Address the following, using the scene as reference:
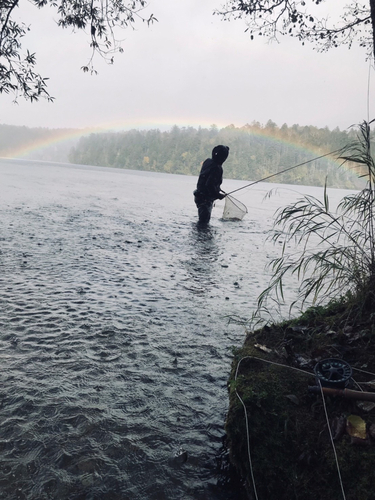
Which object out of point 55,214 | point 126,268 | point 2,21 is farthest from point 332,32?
point 55,214

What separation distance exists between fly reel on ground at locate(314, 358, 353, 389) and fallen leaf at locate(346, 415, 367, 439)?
27 cm

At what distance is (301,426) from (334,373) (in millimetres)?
599

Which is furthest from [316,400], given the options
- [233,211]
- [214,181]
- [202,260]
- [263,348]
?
[233,211]

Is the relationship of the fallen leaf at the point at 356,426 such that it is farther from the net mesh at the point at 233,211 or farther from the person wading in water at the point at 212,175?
the net mesh at the point at 233,211

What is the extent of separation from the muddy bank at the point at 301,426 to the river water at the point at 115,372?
49cm

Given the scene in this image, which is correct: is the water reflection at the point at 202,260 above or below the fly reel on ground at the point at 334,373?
below

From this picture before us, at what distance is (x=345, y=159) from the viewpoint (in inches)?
176

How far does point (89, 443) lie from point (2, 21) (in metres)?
10.5

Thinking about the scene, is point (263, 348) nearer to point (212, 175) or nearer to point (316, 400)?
point (316, 400)

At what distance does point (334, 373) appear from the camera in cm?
317

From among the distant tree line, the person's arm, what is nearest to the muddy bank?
the person's arm

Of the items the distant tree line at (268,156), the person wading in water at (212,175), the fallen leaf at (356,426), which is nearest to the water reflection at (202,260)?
the person wading in water at (212,175)

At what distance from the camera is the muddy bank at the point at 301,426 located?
100.0 inches

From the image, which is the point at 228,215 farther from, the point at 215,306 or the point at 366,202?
the point at 366,202
